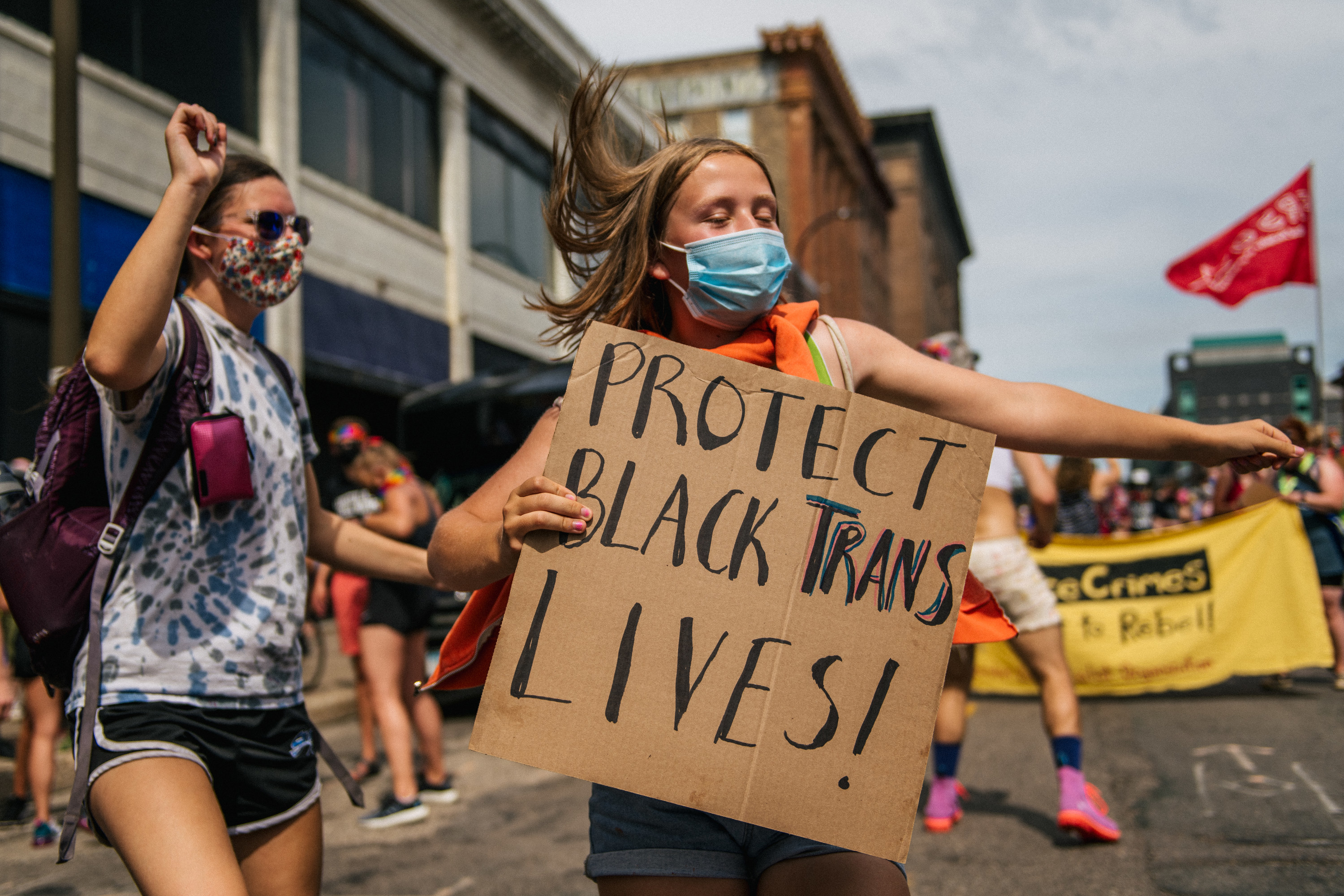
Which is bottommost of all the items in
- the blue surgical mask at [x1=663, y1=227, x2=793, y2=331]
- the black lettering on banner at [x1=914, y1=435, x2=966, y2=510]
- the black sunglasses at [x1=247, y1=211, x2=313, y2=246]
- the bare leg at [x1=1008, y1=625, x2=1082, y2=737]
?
the bare leg at [x1=1008, y1=625, x2=1082, y2=737]

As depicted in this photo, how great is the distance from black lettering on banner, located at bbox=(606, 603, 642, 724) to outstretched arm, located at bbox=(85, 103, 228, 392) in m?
0.97

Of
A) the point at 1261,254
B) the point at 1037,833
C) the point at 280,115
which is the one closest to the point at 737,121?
the point at 280,115

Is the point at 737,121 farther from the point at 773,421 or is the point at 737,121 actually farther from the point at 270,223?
the point at 773,421

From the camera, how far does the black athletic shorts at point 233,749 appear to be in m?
1.95

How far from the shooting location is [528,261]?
20406 millimetres

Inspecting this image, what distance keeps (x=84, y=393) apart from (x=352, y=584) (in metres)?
4.32

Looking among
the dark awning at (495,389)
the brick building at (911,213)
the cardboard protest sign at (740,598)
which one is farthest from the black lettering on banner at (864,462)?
the brick building at (911,213)

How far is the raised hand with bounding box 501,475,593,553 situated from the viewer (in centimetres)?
162

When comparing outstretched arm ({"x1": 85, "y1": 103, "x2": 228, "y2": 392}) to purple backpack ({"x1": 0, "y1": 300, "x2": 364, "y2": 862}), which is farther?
purple backpack ({"x1": 0, "y1": 300, "x2": 364, "y2": 862})

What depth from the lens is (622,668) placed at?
5.41ft

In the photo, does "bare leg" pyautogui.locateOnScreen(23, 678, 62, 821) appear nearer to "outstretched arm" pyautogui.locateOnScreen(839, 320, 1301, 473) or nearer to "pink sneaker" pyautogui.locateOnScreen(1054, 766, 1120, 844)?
"pink sneaker" pyautogui.locateOnScreen(1054, 766, 1120, 844)

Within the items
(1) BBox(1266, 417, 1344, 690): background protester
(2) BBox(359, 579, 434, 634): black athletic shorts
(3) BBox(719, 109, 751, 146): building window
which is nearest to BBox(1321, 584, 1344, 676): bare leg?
(1) BBox(1266, 417, 1344, 690): background protester

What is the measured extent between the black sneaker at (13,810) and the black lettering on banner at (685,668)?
5.05m

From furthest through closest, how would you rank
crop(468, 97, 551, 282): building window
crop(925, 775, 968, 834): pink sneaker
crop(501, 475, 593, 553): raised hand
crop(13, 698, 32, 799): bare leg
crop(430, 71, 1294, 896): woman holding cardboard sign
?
crop(468, 97, 551, 282): building window → crop(13, 698, 32, 799): bare leg → crop(925, 775, 968, 834): pink sneaker → crop(430, 71, 1294, 896): woman holding cardboard sign → crop(501, 475, 593, 553): raised hand
